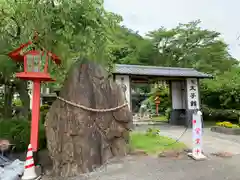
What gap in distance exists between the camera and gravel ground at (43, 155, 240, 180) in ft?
13.9

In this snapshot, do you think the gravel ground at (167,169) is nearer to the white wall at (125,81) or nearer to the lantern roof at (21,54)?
the lantern roof at (21,54)

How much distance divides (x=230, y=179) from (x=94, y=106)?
370 cm

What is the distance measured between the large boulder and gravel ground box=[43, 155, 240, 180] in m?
0.43

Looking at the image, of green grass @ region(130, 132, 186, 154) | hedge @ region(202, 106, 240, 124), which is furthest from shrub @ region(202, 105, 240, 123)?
green grass @ region(130, 132, 186, 154)

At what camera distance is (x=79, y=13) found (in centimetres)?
527

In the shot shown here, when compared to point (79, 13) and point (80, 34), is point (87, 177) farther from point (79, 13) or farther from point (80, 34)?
point (79, 13)

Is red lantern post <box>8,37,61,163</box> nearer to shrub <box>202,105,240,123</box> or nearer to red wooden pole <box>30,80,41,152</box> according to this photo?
red wooden pole <box>30,80,41,152</box>

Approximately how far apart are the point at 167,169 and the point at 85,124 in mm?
2424

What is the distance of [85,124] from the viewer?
201 inches

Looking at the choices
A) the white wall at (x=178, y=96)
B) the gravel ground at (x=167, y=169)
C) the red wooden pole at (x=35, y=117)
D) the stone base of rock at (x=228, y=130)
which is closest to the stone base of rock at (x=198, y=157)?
the gravel ground at (x=167, y=169)

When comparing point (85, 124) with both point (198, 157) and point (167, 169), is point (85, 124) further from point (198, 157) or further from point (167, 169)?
point (198, 157)

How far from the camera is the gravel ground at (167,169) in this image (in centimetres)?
425

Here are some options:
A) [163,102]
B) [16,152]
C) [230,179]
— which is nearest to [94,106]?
[230,179]

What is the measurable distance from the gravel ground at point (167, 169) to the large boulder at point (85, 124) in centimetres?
43
